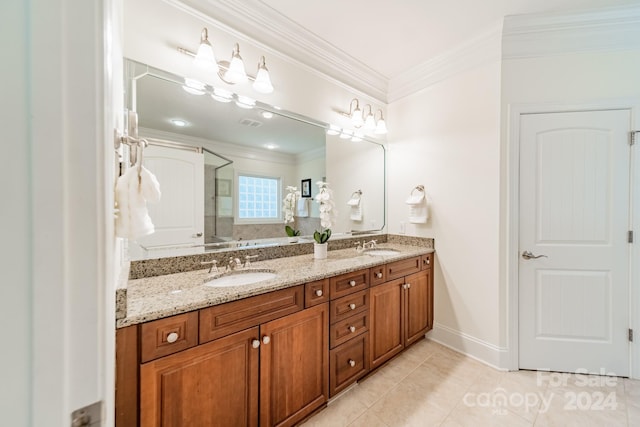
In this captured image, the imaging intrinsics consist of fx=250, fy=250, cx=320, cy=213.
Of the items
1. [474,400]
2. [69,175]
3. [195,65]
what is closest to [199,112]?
[195,65]

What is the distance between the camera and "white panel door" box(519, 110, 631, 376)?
1.85 meters

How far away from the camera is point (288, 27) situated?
194 cm

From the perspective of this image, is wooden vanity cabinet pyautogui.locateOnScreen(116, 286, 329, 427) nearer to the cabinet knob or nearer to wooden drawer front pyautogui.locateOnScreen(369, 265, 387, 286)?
the cabinet knob

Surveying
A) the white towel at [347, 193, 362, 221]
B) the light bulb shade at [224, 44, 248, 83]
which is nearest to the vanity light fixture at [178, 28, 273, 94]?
the light bulb shade at [224, 44, 248, 83]

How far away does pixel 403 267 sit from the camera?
2137 mm

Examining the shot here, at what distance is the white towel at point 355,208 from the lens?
8.63 feet

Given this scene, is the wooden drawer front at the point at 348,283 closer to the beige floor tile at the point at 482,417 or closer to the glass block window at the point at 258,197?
the glass block window at the point at 258,197

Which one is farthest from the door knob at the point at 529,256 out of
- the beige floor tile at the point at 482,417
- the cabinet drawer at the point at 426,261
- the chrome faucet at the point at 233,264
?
the chrome faucet at the point at 233,264

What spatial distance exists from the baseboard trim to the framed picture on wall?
5.89ft

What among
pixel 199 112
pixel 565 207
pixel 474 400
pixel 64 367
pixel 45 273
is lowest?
pixel 474 400

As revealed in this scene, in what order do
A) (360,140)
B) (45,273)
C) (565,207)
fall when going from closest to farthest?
(45,273) → (565,207) → (360,140)

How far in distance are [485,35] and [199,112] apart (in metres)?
2.34

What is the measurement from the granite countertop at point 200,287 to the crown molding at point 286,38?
5.38ft

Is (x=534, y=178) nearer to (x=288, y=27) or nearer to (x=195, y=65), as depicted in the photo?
(x=288, y=27)
